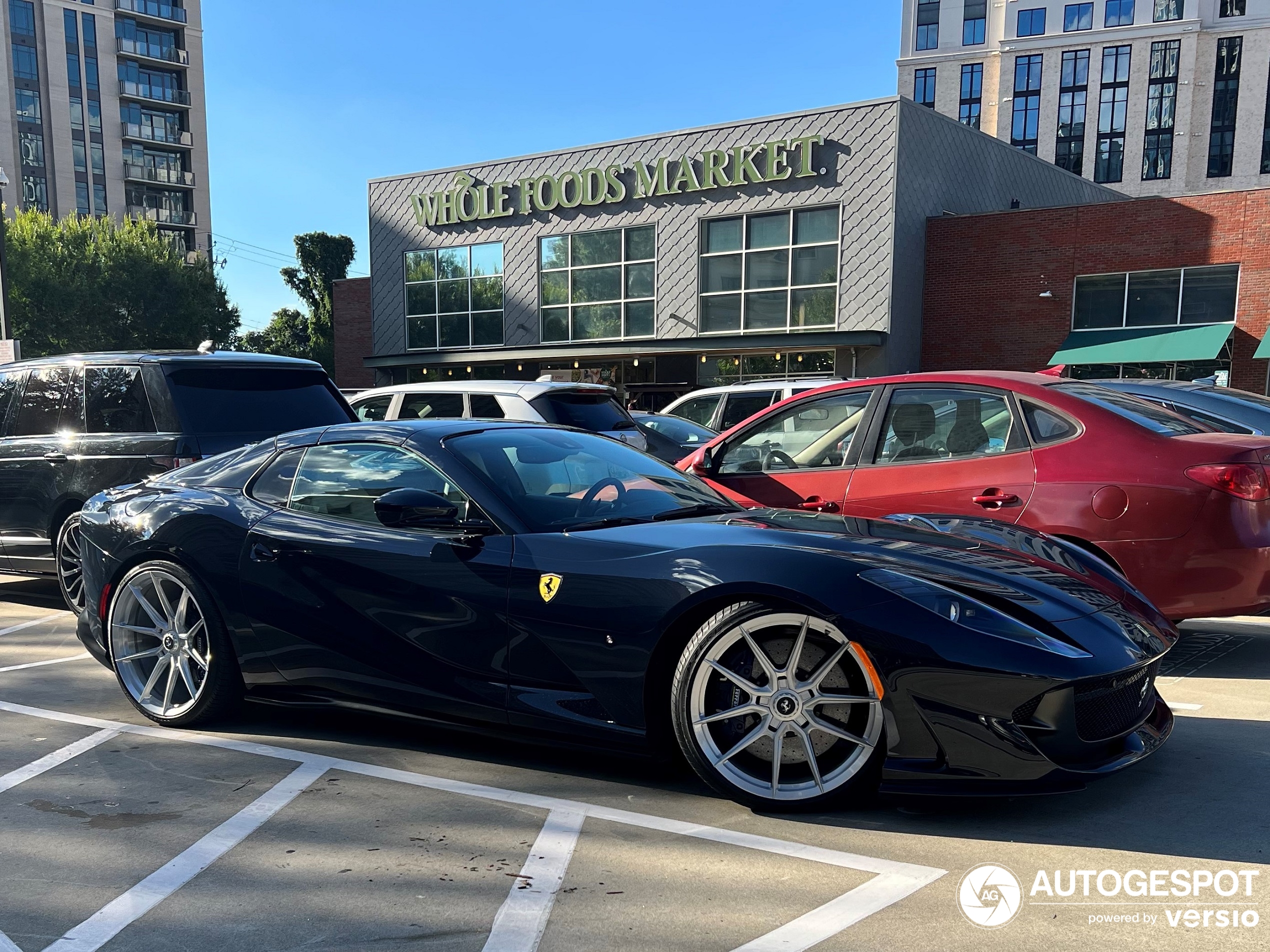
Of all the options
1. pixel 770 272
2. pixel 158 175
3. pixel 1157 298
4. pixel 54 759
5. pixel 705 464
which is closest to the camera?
pixel 54 759

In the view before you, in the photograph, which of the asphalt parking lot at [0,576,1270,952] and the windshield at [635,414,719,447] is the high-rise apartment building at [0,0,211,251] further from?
the asphalt parking lot at [0,576,1270,952]

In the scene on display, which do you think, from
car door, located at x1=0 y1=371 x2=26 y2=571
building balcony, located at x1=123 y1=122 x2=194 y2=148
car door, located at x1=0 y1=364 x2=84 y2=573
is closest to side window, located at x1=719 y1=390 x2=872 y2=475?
car door, located at x1=0 y1=364 x2=84 y2=573

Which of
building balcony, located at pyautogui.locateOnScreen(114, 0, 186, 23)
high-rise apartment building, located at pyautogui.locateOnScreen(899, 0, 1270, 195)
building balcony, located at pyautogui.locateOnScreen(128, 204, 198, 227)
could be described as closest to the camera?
building balcony, located at pyautogui.locateOnScreen(128, 204, 198, 227)

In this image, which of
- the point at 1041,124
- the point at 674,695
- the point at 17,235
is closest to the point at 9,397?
the point at 674,695

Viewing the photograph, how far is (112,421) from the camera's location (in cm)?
714

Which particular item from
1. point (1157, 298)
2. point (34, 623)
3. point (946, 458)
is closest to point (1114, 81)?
point (1157, 298)

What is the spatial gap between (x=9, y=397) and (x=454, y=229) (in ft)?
89.2

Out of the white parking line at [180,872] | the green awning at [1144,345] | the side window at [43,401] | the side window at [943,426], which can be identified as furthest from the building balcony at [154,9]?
the white parking line at [180,872]

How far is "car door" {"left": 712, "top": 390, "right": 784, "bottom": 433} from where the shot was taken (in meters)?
12.2

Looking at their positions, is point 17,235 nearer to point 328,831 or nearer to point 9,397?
point 9,397

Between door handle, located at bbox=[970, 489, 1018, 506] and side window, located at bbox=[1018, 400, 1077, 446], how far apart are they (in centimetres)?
32

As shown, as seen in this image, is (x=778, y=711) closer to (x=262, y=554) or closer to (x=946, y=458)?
(x=262, y=554)

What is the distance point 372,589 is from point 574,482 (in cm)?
90

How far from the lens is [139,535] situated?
15.4ft
